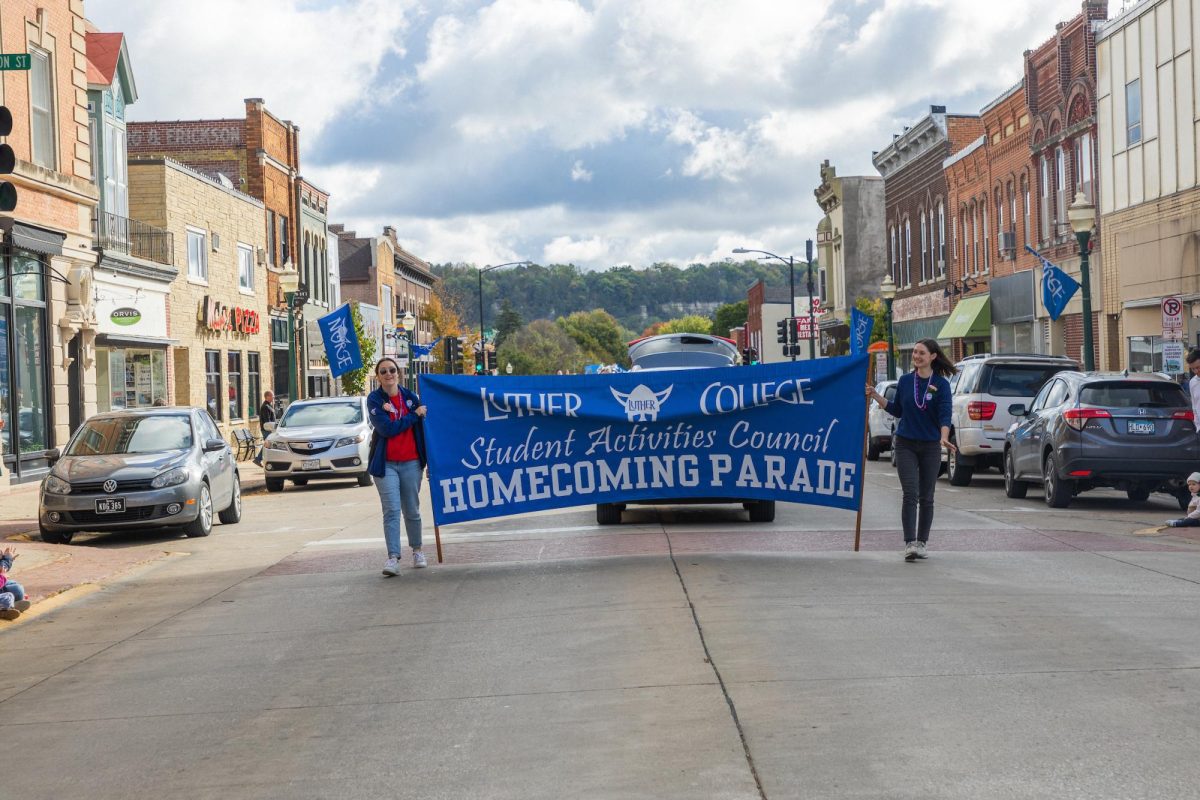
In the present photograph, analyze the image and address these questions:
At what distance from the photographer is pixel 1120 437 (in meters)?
17.8

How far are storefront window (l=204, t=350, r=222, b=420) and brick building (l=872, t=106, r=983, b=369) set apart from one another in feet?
86.5

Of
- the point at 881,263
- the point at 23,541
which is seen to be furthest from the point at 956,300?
the point at 23,541

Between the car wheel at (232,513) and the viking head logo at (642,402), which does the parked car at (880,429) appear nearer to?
the car wheel at (232,513)

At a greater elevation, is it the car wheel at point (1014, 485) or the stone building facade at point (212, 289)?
the stone building facade at point (212, 289)

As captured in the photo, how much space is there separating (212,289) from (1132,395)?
94.7 feet

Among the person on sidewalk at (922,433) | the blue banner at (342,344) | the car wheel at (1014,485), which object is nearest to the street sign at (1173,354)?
the car wheel at (1014,485)

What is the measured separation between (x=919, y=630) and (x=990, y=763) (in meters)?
3.09

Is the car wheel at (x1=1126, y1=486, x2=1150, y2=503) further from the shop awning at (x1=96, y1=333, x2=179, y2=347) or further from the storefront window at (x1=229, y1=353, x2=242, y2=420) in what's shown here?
the storefront window at (x1=229, y1=353, x2=242, y2=420)

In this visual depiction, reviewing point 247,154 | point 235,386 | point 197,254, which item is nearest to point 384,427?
point 197,254

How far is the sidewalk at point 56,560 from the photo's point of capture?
13.7 metres

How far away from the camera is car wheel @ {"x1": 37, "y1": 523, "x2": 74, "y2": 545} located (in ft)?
57.0

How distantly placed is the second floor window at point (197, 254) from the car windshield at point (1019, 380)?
941 inches

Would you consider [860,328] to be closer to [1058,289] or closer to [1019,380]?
[1058,289]

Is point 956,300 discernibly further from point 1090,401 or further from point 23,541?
point 23,541
